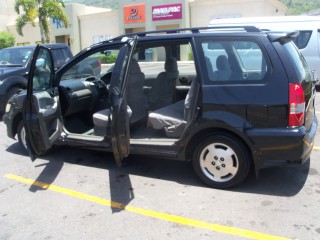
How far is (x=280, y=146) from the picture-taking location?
3.72 metres

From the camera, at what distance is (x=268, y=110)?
12.1ft

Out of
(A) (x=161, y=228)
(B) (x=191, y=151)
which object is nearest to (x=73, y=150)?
(B) (x=191, y=151)

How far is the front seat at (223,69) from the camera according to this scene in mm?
3939

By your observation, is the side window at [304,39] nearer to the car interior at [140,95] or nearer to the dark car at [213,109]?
the car interior at [140,95]

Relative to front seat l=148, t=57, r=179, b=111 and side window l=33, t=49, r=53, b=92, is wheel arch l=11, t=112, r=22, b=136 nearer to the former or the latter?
side window l=33, t=49, r=53, b=92

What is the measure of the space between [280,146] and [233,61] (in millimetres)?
1050

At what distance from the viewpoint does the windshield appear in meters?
9.20

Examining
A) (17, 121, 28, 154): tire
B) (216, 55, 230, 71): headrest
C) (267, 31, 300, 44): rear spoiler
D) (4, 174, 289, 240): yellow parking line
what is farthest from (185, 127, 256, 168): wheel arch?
(17, 121, 28, 154): tire

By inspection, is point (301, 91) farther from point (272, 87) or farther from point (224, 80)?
point (224, 80)

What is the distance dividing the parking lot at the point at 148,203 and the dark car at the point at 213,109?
14.5 inches

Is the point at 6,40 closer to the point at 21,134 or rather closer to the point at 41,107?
the point at 21,134

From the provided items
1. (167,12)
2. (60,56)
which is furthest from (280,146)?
(167,12)

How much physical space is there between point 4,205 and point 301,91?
3.43 m

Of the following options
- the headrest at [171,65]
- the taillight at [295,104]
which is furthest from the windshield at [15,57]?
the taillight at [295,104]
